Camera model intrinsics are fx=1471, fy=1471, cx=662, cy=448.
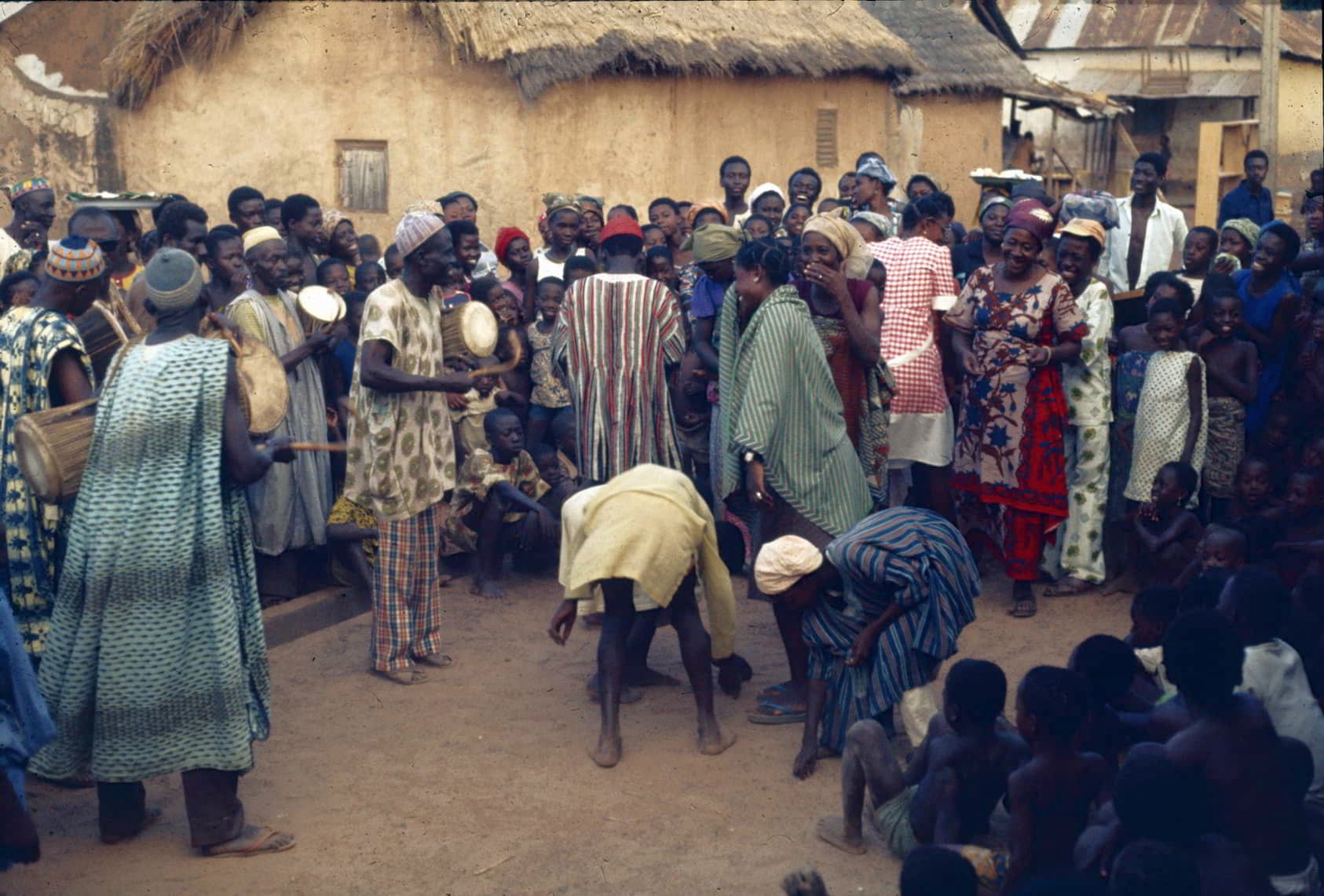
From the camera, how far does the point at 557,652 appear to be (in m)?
7.09

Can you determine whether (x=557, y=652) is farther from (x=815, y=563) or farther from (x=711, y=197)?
(x=711, y=197)

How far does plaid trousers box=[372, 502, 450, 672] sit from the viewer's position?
6.61 meters

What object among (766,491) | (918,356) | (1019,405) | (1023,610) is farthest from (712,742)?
(918,356)

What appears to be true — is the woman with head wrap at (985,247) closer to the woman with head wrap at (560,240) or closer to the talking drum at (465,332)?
the woman with head wrap at (560,240)

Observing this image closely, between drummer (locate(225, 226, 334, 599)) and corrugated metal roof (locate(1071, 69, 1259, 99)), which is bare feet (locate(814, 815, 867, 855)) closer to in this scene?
drummer (locate(225, 226, 334, 599))

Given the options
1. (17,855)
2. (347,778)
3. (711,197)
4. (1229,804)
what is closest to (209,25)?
(711,197)

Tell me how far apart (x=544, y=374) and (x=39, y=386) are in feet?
11.7

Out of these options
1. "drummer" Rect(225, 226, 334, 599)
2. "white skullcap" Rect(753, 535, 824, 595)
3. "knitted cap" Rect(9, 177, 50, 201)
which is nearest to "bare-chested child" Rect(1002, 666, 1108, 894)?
"white skullcap" Rect(753, 535, 824, 595)

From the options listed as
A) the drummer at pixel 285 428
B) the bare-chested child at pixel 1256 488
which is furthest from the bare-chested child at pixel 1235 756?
the drummer at pixel 285 428

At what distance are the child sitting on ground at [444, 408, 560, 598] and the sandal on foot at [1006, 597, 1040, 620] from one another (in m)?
2.45

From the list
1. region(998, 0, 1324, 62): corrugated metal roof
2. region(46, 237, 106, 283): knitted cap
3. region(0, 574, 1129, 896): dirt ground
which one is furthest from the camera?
region(998, 0, 1324, 62): corrugated metal roof

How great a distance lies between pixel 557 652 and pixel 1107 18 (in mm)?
27684

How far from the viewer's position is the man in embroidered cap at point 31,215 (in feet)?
28.3

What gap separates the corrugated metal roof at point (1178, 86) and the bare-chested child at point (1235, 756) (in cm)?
2725
